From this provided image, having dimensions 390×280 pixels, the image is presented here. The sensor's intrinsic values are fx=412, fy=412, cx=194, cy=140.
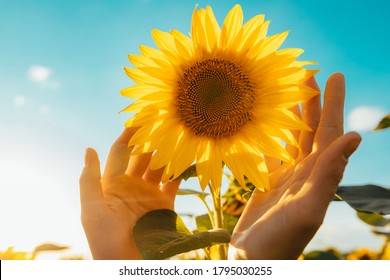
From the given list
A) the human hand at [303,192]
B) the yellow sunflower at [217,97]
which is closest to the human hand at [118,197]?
the yellow sunflower at [217,97]

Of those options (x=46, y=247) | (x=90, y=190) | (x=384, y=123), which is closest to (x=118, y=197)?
(x=90, y=190)

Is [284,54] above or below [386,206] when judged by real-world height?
above

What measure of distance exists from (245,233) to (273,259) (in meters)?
0.06

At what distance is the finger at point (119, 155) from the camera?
35.0 inches

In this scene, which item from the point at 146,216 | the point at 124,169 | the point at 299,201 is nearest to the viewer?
the point at 299,201

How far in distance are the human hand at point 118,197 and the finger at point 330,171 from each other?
41 cm

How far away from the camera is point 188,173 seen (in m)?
0.86

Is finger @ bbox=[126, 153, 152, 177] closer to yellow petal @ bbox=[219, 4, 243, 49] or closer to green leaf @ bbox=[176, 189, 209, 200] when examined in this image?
green leaf @ bbox=[176, 189, 209, 200]

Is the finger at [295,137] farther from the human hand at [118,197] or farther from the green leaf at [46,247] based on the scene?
the green leaf at [46,247]

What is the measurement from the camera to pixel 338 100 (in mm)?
692

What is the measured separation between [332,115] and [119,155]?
0.45 meters

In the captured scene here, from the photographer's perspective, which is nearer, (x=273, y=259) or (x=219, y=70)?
(x=273, y=259)
